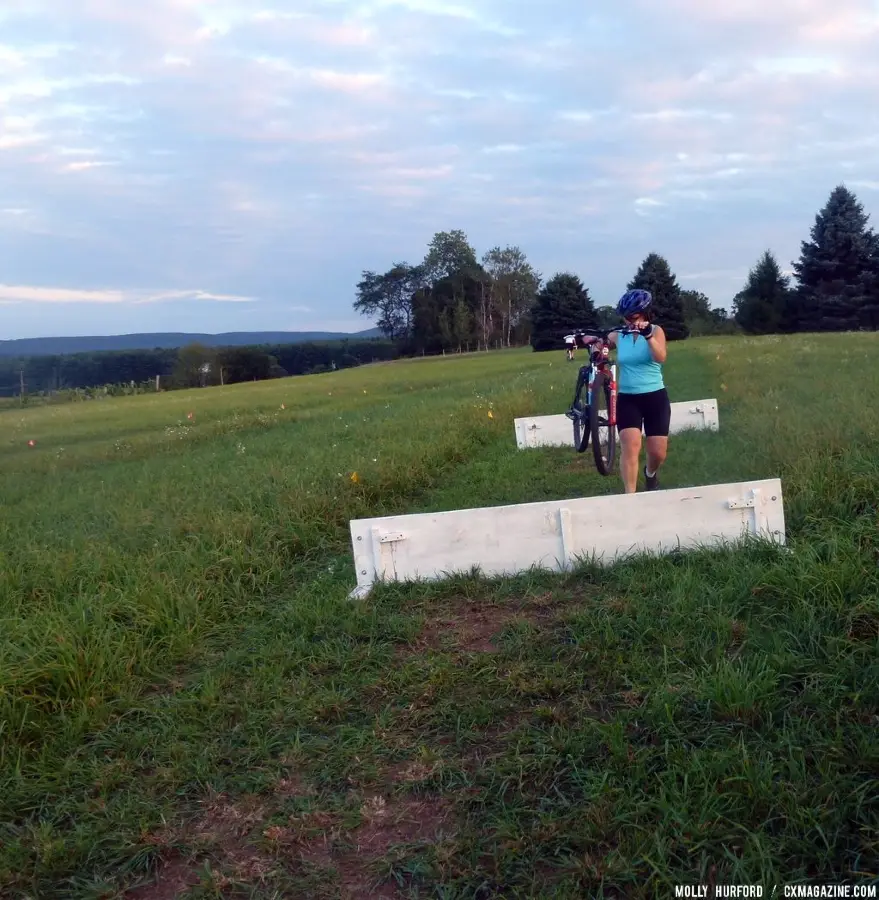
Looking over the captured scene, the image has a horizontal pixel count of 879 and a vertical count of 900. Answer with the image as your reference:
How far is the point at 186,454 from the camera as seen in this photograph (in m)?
12.5

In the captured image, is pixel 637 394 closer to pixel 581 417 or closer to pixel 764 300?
pixel 581 417

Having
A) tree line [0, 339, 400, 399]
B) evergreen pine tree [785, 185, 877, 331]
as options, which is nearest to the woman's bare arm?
tree line [0, 339, 400, 399]

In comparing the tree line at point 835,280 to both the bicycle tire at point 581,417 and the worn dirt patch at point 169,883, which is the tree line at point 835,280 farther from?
the worn dirt patch at point 169,883

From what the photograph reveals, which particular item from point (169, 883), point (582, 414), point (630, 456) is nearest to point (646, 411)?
point (630, 456)

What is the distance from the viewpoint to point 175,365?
213ft

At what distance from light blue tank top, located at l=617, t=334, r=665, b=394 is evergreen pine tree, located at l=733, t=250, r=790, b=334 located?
5133 centimetres

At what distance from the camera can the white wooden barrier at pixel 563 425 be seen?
10.5 m

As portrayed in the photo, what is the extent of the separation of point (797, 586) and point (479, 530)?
1.87 meters

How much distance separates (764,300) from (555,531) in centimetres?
5613

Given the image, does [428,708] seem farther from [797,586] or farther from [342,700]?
[797,586]

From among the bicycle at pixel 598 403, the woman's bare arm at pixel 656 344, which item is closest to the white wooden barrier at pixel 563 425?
the bicycle at pixel 598 403

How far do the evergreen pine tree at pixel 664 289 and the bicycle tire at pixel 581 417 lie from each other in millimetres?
42855

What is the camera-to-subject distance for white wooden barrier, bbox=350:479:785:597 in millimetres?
4984

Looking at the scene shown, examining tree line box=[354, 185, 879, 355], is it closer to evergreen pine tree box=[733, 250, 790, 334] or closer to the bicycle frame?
evergreen pine tree box=[733, 250, 790, 334]
